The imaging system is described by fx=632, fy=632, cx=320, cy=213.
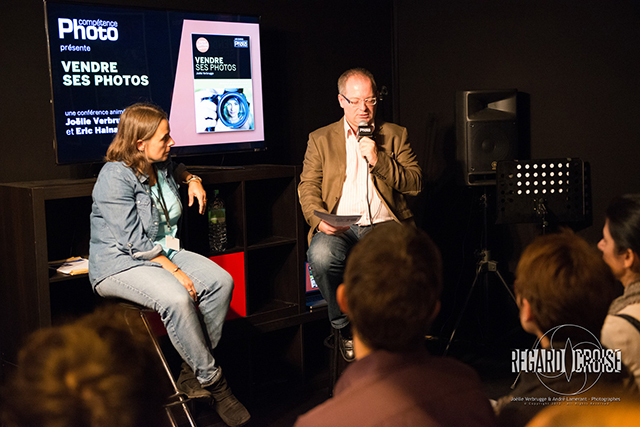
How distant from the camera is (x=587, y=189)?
3725mm

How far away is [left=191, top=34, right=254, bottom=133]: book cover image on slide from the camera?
10.9ft

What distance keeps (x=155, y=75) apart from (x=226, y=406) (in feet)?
5.34

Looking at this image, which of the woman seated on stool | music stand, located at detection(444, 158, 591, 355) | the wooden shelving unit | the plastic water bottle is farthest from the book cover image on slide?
music stand, located at detection(444, 158, 591, 355)

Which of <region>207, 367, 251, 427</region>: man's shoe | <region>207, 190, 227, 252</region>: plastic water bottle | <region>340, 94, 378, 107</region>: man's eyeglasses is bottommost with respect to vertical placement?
<region>207, 367, 251, 427</region>: man's shoe

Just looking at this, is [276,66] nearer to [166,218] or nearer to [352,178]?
[352,178]

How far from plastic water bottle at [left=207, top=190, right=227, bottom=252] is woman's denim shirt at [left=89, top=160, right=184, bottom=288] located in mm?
602

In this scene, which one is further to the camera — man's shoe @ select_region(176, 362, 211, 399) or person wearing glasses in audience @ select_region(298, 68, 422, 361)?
person wearing glasses in audience @ select_region(298, 68, 422, 361)

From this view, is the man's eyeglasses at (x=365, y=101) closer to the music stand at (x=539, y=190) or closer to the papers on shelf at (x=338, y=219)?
the papers on shelf at (x=338, y=219)

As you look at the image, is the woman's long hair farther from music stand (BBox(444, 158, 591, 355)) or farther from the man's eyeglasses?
music stand (BBox(444, 158, 591, 355))

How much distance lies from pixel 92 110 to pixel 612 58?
2862mm

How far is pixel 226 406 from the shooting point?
2783mm

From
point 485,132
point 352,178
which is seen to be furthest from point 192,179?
point 485,132

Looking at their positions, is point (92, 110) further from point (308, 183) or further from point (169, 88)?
point (308, 183)

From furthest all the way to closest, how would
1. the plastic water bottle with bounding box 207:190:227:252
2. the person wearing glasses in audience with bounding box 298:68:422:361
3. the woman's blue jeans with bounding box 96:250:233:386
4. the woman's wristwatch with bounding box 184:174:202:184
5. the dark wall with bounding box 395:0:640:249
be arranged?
the dark wall with bounding box 395:0:640:249 < the plastic water bottle with bounding box 207:190:227:252 < the person wearing glasses in audience with bounding box 298:68:422:361 < the woman's wristwatch with bounding box 184:174:202:184 < the woman's blue jeans with bounding box 96:250:233:386
